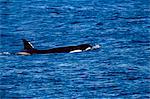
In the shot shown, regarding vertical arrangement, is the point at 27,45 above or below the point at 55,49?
above

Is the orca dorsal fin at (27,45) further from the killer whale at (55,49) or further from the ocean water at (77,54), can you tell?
the ocean water at (77,54)

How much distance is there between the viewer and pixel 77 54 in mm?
30156

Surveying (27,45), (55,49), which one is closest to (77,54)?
(55,49)

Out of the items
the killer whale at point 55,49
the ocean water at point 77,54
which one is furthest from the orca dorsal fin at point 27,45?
the ocean water at point 77,54

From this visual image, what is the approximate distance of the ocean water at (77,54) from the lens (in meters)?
23.2

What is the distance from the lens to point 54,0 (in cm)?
4425

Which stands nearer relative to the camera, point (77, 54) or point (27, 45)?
point (77, 54)

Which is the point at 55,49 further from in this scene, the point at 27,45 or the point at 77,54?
the point at 77,54

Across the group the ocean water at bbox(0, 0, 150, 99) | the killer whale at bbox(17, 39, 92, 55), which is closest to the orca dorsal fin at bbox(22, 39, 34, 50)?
the killer whale at bbox(17, 39, 92, 55)

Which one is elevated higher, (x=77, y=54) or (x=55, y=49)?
(x=77, y=54)

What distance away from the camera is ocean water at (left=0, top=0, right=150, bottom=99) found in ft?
76.2

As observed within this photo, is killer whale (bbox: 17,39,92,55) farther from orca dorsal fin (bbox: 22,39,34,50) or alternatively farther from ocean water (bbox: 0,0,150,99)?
ocean water (bbox: 0,0,150,99)

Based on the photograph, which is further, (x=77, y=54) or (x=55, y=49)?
(x=55, y=49)

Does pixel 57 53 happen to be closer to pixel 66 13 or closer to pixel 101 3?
pixel 66 13
